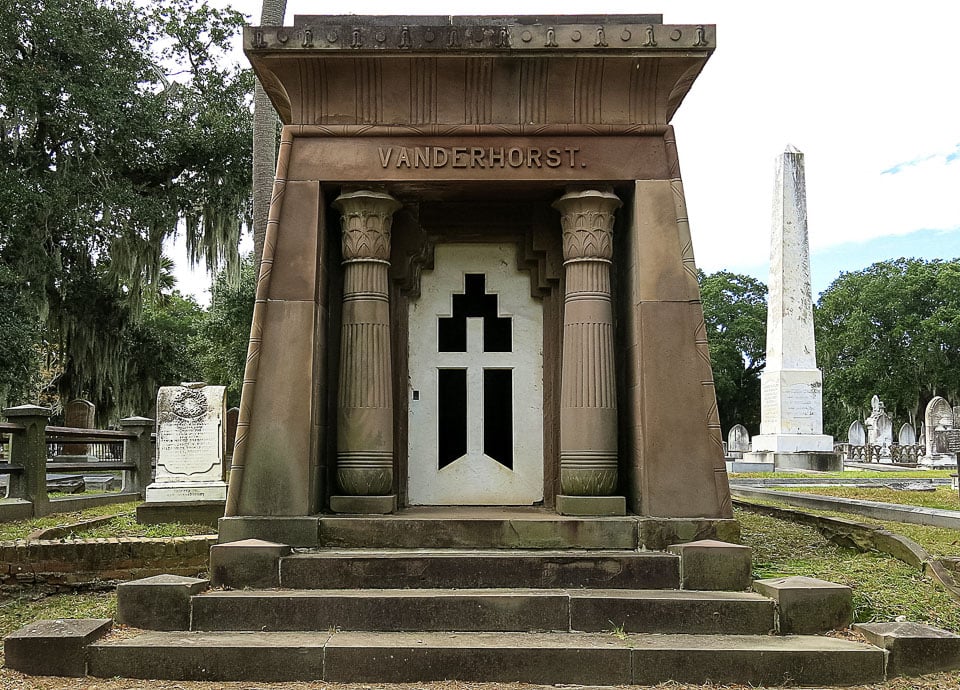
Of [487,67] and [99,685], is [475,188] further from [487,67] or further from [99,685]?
[99,685]

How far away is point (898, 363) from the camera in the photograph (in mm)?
51469

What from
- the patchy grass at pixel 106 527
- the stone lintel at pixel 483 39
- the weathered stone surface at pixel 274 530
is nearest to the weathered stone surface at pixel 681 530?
the weathered stone surface at pixel 274 530

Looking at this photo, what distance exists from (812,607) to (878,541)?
2676 mm

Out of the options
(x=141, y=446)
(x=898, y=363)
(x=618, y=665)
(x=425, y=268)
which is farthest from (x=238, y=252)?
(x=898, y=363)

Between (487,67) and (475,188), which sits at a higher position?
(487,67)

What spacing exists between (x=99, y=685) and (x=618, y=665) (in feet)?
8.96

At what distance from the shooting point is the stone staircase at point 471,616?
4.62 metres

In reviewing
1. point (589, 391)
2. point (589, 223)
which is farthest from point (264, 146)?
point (589, 391)

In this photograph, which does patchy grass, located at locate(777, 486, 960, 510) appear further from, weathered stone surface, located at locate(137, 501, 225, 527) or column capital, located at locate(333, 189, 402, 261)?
weathered stone surface, located at locate(137, 501, 225, 527)

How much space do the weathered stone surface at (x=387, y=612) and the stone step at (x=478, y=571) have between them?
349mm

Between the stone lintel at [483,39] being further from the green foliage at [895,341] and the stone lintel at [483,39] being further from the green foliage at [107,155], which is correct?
the green foliage at [895,341]

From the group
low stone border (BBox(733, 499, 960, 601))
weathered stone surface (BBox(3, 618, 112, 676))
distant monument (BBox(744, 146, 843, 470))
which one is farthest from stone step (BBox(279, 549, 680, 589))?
distant monument (BBox(744, 146, 843, 470))

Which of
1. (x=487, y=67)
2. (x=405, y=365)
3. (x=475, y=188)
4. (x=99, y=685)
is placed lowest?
(x=99, y=685)

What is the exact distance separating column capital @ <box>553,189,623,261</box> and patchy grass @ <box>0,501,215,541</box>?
4.96 meters
